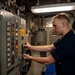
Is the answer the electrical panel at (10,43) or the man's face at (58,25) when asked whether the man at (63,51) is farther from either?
the electrical panel at (10,43)

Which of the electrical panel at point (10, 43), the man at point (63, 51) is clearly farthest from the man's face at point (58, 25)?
the electrical panel at point (10, 43)

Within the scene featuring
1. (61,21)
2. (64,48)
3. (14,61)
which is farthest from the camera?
(14,61)

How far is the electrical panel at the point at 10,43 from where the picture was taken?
1.94 m

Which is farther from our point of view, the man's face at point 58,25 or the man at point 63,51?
the man's face at point 58,25

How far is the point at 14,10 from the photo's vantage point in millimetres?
3055

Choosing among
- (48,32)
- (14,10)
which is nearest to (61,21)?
(14,10)

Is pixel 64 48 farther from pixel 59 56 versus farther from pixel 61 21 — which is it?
pixel 61 21

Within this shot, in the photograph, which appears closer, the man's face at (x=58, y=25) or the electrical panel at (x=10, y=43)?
the electrical panel at (x=10, y=43)

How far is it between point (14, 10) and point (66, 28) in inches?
54.2

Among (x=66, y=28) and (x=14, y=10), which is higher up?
(x=14, y=10)

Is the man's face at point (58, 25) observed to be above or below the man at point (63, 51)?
above

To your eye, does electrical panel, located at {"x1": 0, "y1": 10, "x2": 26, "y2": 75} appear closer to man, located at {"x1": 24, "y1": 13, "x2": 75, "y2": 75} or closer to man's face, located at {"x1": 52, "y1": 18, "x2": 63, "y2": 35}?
man, located at {"x1": 24, "y1": 13, "x2": 75, "y2": 75}

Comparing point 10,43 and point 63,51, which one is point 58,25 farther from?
point 10,43

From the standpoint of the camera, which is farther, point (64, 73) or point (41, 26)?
point (41, 26)
